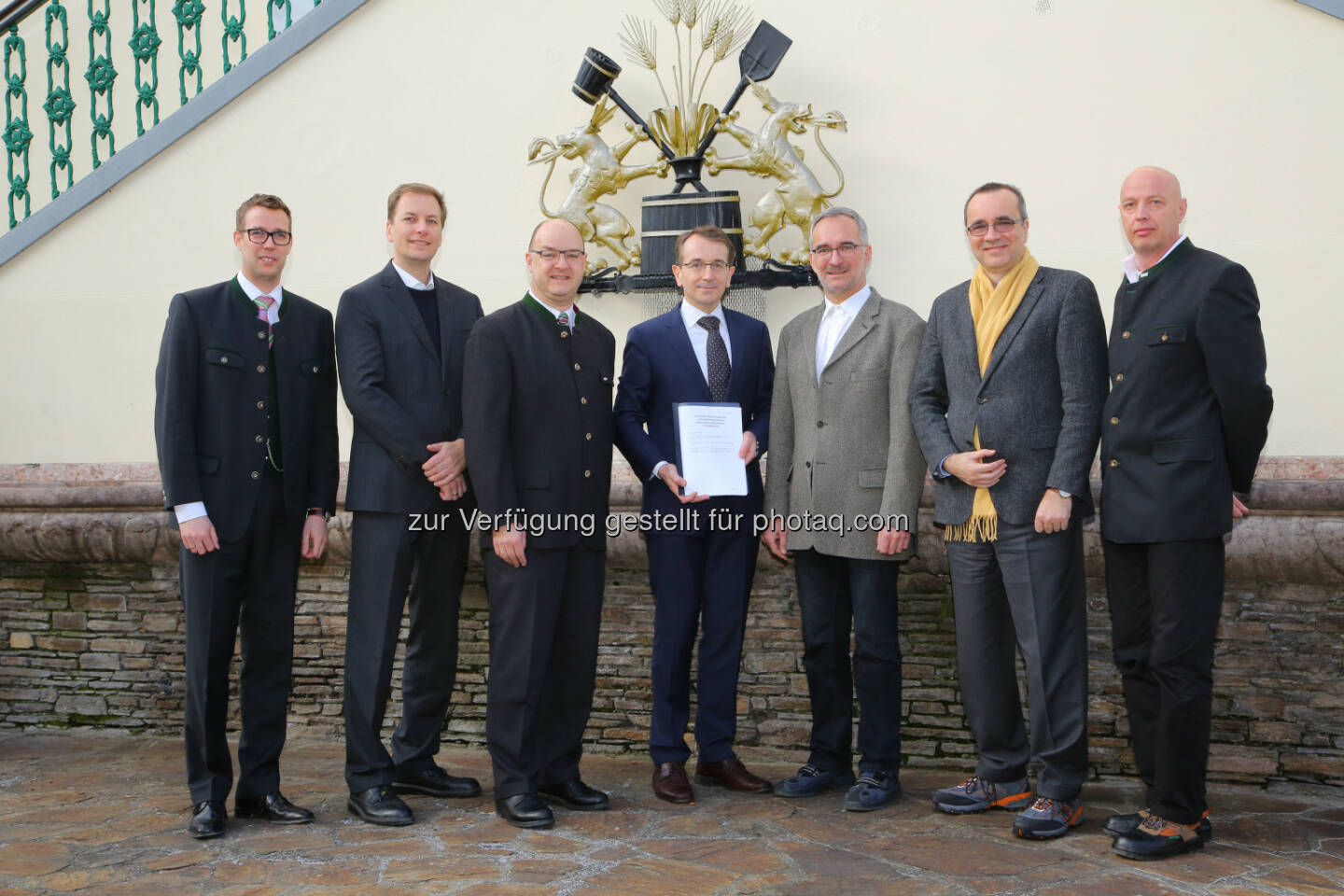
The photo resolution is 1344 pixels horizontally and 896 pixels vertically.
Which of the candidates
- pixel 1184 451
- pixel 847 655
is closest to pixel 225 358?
pixel 847 655

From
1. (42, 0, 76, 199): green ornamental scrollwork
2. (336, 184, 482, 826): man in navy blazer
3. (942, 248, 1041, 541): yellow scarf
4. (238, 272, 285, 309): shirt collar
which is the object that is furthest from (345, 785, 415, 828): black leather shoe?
(42, 0, 76, 199): green ornamental scrollwork

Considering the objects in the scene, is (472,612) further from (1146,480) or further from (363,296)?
(1146,480)

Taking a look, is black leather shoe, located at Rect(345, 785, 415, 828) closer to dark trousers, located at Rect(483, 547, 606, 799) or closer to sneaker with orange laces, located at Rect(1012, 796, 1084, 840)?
dark trousers, located at Rect(483, 547, 606, 799)

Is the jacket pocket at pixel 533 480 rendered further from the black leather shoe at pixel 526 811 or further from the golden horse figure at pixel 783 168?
the golden horse figure at pixel 783 168

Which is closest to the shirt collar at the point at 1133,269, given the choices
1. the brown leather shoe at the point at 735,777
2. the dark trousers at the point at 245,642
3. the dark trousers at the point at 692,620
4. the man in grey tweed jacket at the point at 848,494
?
the man in grey tweed jacket at the point at 848,494

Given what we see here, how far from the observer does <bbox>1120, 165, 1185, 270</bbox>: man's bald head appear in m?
3.53

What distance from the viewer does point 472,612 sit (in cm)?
542

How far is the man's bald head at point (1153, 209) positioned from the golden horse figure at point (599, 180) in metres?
2.78

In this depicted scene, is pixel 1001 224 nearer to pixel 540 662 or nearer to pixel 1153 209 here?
pixel 1153 209

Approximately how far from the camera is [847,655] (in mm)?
4184

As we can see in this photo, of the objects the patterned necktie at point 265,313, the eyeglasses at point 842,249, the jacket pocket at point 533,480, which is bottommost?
the jacket pocket at point 533,480

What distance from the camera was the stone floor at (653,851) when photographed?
3.28 metres

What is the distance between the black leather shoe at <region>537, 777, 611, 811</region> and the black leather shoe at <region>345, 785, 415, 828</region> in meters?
0.46

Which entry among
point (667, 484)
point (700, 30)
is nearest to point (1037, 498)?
point (667, 484)
